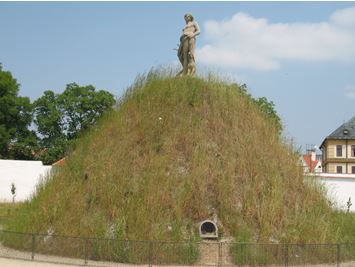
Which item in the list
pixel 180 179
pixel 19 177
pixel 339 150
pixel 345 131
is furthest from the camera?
pixel 345 131

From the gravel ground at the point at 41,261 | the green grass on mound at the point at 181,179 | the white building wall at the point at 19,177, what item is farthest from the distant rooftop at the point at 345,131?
the gravel ground at the point at 41,261

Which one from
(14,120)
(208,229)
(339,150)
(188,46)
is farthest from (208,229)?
(339,150)

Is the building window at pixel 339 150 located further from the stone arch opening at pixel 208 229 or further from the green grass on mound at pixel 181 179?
the stone arch opening at pixel 208 229

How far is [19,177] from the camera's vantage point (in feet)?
119

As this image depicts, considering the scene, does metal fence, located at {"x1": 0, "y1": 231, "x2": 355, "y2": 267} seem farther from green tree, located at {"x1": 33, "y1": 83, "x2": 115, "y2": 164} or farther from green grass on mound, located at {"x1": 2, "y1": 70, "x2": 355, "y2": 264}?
green tree, located at {"x1": 33, "y1": 83, "x2": 115, "y2": 164}

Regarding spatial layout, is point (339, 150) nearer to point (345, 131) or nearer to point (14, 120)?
point (345, 131)

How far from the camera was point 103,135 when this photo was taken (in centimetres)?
1870

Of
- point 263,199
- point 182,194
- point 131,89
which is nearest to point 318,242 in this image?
point 263,199

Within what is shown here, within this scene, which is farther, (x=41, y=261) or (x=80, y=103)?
(x=80, y=103)

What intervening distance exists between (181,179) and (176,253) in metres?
2.53

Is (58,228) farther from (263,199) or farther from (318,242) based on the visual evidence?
(318,242)

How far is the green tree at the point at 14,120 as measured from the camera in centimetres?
5100

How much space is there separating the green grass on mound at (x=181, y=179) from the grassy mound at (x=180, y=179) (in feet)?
0.10

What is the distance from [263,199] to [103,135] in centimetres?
593
